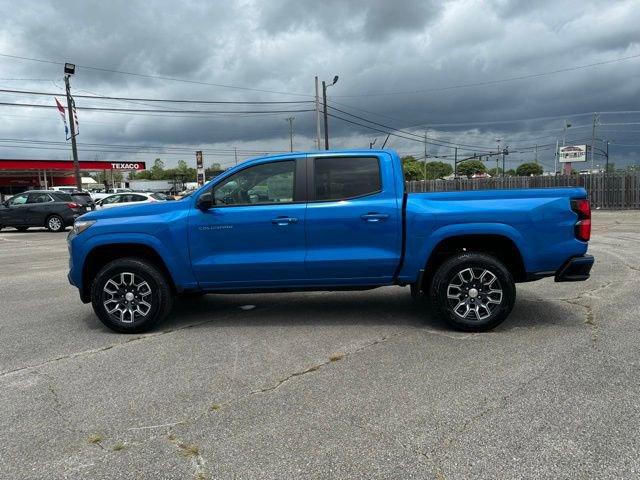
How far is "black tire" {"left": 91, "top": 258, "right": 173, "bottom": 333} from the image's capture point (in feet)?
18.0

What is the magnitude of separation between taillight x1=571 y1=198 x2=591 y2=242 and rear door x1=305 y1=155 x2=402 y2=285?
1.78 m

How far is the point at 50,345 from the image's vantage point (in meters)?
5.30

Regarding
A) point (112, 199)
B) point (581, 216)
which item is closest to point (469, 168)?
point (112, 199)

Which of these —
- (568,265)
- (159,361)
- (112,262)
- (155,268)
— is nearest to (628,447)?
(568,265)

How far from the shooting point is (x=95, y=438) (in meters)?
3.31

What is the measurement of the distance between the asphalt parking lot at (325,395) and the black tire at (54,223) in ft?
52.6

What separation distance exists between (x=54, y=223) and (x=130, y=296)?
1765cm

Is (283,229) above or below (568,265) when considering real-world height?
above

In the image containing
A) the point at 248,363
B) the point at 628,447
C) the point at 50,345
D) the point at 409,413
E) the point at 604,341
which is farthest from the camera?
the point at 50,345

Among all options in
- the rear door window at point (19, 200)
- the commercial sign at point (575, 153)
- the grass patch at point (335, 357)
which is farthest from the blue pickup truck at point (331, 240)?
the commercial sign at point (575, 153)

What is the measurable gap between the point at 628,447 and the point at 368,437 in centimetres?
153

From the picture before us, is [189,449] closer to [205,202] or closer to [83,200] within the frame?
[205,202]

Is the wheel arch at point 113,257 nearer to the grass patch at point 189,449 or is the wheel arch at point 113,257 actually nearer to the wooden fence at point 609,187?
the grass patch at point 189,449

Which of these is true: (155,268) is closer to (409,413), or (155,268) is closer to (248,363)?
(248,363)
